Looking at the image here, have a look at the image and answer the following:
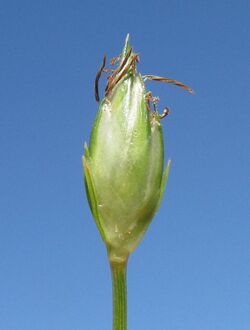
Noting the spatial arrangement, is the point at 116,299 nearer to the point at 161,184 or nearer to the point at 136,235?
the point at 136,235

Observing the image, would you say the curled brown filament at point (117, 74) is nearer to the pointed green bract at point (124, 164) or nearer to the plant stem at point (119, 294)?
the pointed green bract at point (124, 164)

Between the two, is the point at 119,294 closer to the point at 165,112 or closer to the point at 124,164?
the point at 124,164

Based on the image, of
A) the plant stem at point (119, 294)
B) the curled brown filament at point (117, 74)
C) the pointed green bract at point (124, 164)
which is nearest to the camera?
the plant stem at point (119, 294)

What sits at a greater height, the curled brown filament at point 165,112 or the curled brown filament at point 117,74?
the curled brown filament at point 117,74

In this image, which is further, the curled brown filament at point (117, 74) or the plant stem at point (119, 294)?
the curled brown filament at point (117, 74)

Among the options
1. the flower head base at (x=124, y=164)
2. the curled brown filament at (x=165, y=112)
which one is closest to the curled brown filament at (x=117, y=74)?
the flower head base at (x=124, y=164)

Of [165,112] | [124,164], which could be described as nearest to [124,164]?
[124,164]

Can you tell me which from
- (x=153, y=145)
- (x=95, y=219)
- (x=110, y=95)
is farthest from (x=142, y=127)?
(x=95, y=219)
